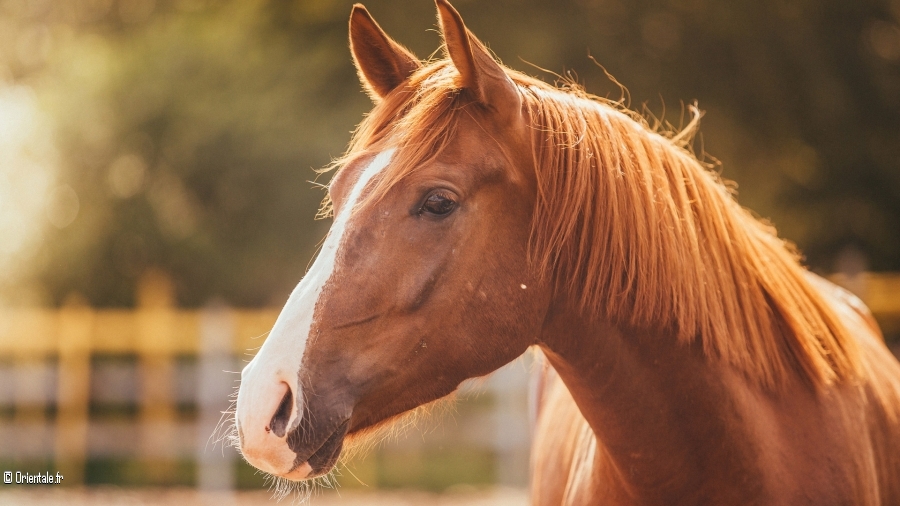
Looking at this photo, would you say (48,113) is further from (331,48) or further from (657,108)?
(657,108)

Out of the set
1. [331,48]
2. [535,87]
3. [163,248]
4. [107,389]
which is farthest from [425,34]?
[535,87]

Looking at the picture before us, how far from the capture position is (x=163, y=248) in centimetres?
998

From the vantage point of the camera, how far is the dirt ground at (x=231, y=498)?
25.0ft

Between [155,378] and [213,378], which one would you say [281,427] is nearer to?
[213,378]

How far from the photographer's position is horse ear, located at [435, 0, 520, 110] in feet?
5.99

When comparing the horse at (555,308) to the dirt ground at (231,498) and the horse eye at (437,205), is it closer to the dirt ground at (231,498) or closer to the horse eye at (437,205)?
the horse eye at (437,205)

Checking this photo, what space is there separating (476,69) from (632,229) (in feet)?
1.85

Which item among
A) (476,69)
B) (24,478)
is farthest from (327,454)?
(24,478)

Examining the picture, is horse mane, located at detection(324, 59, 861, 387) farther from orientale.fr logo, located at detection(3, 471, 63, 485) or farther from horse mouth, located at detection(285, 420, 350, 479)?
orientale.fr logo, located at detection(3, 471, 63, 485)

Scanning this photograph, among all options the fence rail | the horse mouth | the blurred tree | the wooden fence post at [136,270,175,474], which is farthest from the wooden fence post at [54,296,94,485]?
the horse mouth

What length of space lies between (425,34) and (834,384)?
803cm

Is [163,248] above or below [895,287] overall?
above

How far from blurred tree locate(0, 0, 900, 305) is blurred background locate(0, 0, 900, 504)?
0.03m

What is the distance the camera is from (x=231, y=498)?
8.21 metres
